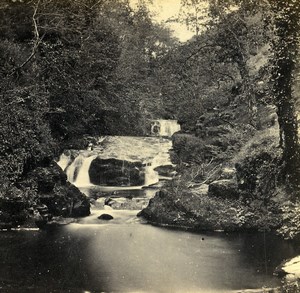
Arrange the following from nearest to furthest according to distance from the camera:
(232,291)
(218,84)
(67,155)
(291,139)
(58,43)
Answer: (232,291) → (291,139) → (58,43) → (218,84) → (67,155)

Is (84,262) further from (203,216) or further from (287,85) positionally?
(287,85)

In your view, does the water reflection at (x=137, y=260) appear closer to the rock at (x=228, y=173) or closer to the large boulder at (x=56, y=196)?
the large boulder at (x=56, y=196)

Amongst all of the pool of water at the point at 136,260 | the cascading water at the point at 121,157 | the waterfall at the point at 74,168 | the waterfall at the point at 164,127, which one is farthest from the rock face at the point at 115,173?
the pool of water at the point at 136,260

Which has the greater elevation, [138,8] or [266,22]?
[138,8]

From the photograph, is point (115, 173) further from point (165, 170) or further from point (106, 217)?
point (106, 217)

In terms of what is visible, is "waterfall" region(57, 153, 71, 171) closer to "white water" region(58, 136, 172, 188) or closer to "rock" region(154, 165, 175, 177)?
"white water" region(58, 136, 172, 188)

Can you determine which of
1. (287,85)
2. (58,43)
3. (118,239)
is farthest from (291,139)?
(58,43)
